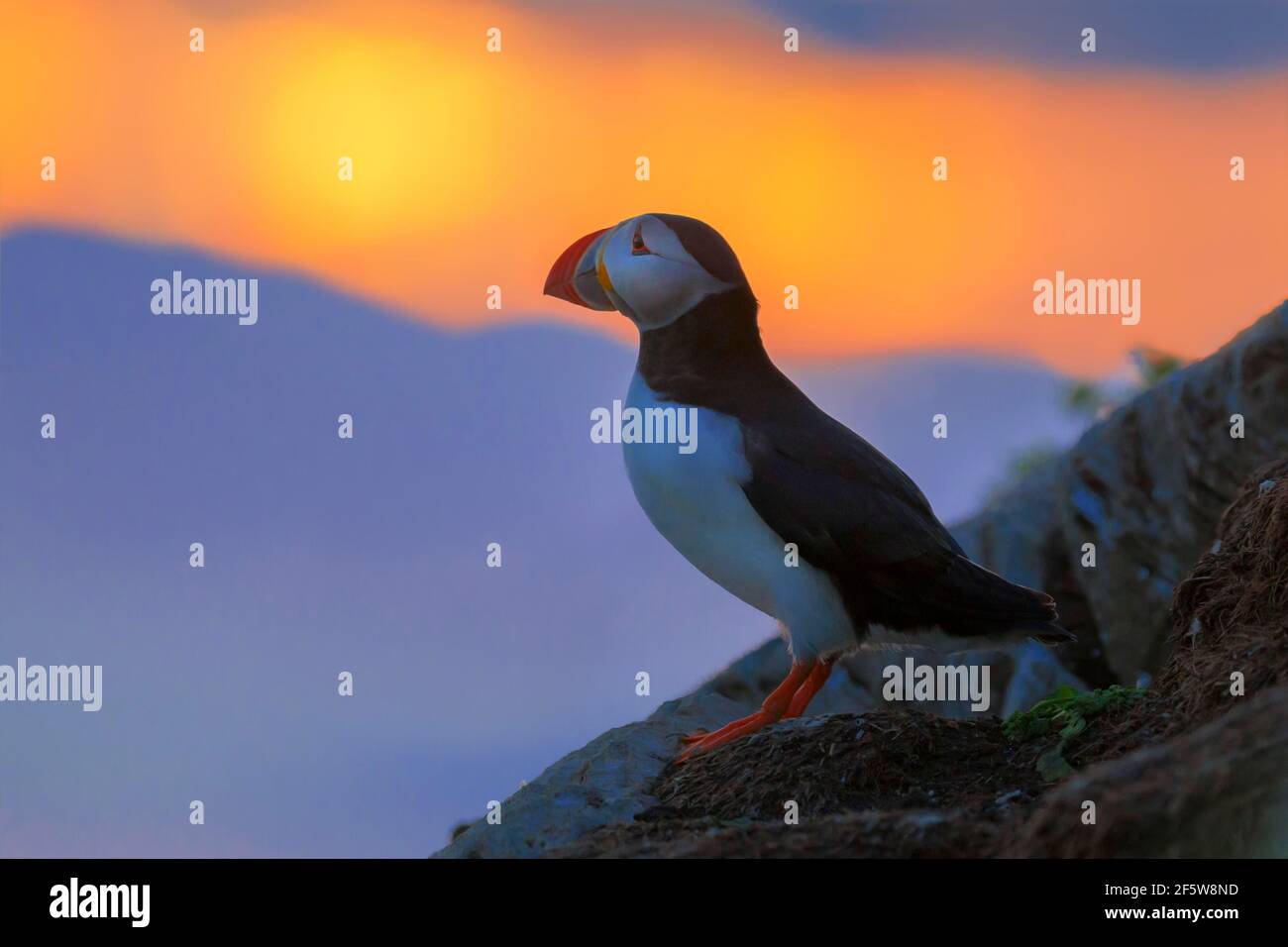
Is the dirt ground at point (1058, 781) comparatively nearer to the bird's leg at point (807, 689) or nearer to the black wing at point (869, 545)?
the bird's leg at point (807, 689)

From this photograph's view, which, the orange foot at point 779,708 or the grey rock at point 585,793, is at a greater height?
the orange foot at point 779,708

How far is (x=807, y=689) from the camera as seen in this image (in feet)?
26.1

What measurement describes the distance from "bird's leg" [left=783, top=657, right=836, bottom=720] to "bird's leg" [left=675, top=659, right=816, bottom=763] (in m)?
0.04

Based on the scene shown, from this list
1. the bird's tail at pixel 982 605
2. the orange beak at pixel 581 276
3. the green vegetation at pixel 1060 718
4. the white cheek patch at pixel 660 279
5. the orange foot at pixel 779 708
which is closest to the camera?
the green vegetation at pixel 1060 718

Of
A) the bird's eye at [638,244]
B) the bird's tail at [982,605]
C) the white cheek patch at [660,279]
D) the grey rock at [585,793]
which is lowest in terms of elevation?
the grey rock at [585,793]

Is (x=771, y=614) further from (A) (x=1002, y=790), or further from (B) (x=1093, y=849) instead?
(B) (x=1093, y=849)

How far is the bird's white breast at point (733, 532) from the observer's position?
7703 mm

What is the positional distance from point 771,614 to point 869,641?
555mm

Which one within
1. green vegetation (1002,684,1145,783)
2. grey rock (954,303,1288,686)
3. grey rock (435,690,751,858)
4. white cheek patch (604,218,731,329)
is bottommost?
grey rock (435,690,751,858)

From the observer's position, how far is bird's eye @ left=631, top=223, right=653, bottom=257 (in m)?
8.37

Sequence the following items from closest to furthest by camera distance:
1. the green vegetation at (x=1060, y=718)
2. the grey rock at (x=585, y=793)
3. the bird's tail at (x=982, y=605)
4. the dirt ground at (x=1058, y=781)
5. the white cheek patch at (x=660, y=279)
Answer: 1. the dirt ground at (x=1058, y=781)
2. the green vegetation at (x=1060, y=718)
3. the grey rock at (x=585, y=793)
4. the bird's tail at (x=982, y=605)
5. the white cheek patch at (x=660, y=279)

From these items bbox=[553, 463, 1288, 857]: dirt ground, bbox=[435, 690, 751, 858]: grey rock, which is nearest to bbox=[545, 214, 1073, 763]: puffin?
bbox=[435, 690, 751, 858]: grey rock

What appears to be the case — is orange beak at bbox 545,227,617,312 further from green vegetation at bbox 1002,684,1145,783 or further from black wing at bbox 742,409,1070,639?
green vegetation at bbox 1002,684,1145,783

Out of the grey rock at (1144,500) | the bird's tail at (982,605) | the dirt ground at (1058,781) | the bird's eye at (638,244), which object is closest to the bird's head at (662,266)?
the bird's eye at (638,244)
